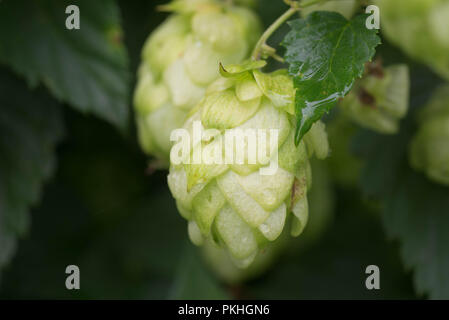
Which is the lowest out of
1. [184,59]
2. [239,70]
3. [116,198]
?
[239,70]

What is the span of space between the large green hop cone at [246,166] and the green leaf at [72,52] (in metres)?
0.40

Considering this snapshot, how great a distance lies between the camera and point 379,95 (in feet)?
2.78

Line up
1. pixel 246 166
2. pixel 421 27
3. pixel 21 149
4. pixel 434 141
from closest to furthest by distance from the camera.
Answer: pixel 246 166 < pixel 421 27 < pixel 434 141 < pixel 21 149

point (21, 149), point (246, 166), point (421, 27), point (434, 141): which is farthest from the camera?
→ point (21, 149)

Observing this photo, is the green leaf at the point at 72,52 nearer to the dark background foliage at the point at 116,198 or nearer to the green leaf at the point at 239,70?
the dark background foliage at the point at 116,198

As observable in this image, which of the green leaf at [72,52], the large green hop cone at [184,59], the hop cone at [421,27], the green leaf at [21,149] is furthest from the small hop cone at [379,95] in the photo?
the green leaf at [21,149]

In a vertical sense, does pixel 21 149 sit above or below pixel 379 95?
above

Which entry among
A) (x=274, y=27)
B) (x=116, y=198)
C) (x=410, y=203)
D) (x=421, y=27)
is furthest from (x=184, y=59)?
(x=116, y=198)

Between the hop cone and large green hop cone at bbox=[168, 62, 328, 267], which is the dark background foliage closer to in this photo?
the hop cone

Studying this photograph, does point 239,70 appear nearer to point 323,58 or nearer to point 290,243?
point 323,58

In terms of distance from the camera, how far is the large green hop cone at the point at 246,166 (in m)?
0.61

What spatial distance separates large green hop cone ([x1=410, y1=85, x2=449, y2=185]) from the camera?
3.13ft

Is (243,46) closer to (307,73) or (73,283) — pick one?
(307,73)

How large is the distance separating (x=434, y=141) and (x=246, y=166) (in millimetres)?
477
